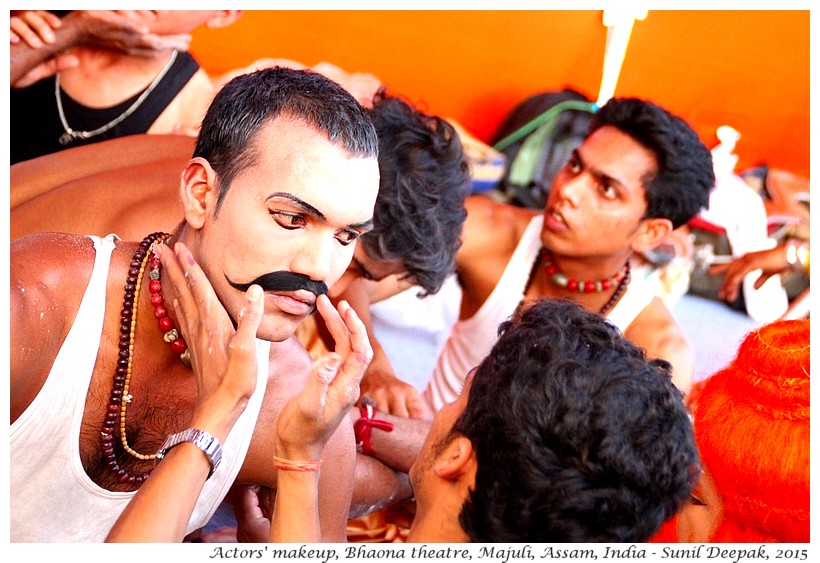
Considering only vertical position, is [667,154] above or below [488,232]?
above

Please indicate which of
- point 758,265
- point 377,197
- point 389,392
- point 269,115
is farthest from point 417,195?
point 758,265

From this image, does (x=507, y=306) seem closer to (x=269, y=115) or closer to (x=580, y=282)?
(x=580, y=282)

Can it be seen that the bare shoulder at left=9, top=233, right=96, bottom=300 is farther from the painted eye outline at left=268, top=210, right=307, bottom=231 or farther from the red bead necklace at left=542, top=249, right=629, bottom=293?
the red bead necklace at left=542, top=249, right=629, bottom=293

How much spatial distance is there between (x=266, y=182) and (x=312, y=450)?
0.44m

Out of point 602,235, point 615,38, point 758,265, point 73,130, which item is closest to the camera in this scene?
point 73,130

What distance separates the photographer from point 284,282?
1.45 m

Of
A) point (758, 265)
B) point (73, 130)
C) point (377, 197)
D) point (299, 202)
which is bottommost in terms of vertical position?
point (758, 265)

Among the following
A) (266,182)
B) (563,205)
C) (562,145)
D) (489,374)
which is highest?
(266,182)

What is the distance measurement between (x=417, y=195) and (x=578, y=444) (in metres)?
1.00

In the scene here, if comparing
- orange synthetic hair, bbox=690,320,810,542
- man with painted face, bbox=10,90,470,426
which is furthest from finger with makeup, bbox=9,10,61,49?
orange synthetic hair, bbox=690,320,810,542

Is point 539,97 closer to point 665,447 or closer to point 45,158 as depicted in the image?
point 45,158

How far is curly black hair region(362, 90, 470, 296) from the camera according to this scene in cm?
210

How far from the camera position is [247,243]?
1.44m

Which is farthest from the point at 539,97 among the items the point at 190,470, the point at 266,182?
the point at 190,470
